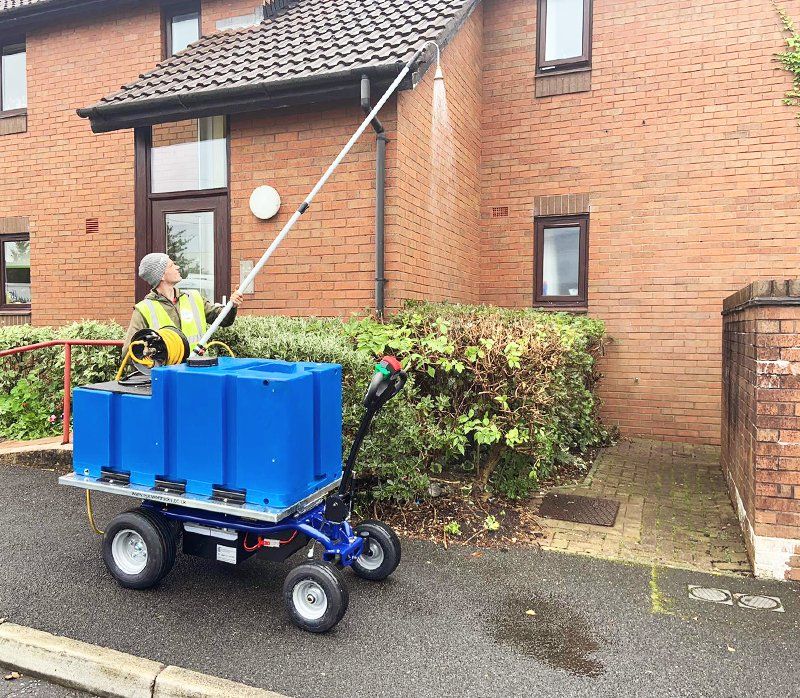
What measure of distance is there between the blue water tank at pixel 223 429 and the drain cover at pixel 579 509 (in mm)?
2349

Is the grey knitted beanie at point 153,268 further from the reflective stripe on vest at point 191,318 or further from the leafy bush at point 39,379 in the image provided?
the leafy bush at point 39,379

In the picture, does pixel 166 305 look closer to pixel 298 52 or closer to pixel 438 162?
pixel 298 52

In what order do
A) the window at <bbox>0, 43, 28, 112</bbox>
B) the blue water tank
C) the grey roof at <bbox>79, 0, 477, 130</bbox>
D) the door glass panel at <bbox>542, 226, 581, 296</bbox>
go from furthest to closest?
the window at <bbox>0, 43, 28, 112</bbox> → the door glass panel at <bbox>542, 226, 581, 296</bbox> → the grey roof at <bbox>79, 0, 477, 130</bbox> → the blue water tank

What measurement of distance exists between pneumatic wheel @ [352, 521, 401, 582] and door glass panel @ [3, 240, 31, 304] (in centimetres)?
836

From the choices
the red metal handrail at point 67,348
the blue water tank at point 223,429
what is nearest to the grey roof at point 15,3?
the red metal handrail at point 67,348

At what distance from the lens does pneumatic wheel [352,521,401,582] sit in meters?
3.57

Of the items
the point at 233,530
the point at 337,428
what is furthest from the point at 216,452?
the point at 337,428

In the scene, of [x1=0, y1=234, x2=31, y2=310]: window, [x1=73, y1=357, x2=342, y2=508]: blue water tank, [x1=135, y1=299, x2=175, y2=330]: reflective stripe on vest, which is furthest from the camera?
[x1=0, y1=234, x2=31, y2=310]: window

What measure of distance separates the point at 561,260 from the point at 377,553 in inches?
232

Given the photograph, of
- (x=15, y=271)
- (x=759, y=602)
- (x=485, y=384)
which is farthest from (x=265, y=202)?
(x=759, y=602)

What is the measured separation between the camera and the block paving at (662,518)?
4.21 m

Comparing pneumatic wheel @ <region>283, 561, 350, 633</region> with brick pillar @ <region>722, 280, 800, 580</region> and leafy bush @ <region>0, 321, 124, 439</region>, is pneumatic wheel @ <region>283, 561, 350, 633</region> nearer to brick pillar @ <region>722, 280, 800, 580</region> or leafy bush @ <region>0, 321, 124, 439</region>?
brick pillar @ <region>722, 280, 800, 580</region>

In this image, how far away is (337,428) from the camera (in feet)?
11.6

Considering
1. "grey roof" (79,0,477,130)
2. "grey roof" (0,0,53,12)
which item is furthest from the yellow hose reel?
"grey roof" (0,0,53,12)
